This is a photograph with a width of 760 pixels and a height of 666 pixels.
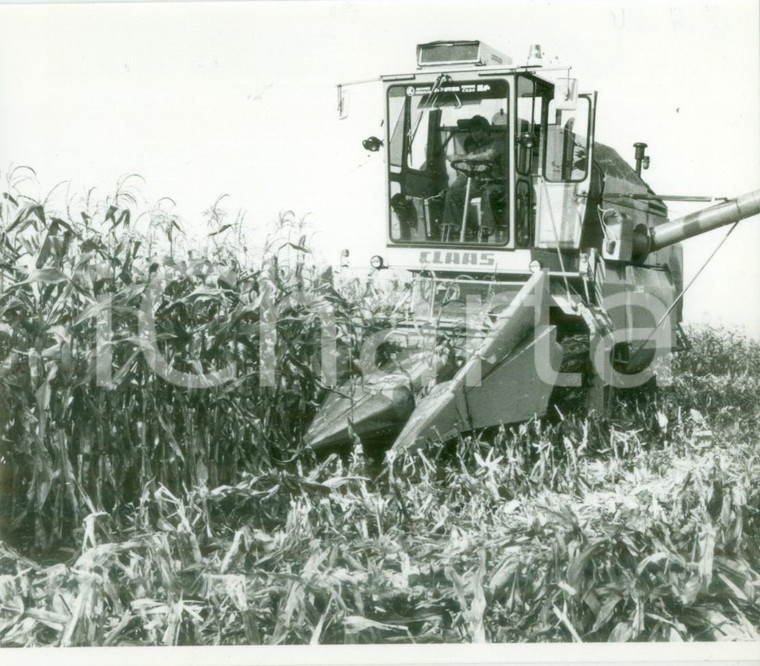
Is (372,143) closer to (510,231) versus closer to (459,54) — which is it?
(459,54)

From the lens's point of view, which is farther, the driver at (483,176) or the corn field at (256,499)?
the driver at (483,176)

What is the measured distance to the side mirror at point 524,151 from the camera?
15.7 feet

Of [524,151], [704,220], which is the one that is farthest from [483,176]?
[704,220]

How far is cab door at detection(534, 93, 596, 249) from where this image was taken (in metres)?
4.82

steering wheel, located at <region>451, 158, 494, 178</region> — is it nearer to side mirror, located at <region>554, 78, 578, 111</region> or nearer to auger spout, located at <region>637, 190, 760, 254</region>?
side mirror, located at <region>554, 78, 578, 111</region>

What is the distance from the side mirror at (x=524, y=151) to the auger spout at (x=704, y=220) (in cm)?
110

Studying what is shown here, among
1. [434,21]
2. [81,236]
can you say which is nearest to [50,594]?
[81,236]

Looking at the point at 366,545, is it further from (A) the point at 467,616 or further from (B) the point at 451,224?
(B) the point at 451,224

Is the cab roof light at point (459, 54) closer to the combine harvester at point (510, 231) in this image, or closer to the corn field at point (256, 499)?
the combine harvester at point (510, 231)

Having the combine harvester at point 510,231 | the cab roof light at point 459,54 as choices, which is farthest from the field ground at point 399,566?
the cab roof light at point 459,54

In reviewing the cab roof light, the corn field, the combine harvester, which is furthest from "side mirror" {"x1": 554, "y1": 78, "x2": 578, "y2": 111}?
the corn field

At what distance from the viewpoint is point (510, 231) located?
4871 mm

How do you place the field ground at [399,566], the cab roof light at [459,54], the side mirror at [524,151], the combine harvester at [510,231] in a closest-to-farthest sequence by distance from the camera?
the field ground at [399,566], the combine harvester at [510,231], the cab roof light at [459,54], the side mirror at [524,151]

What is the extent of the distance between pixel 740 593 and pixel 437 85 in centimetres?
318
